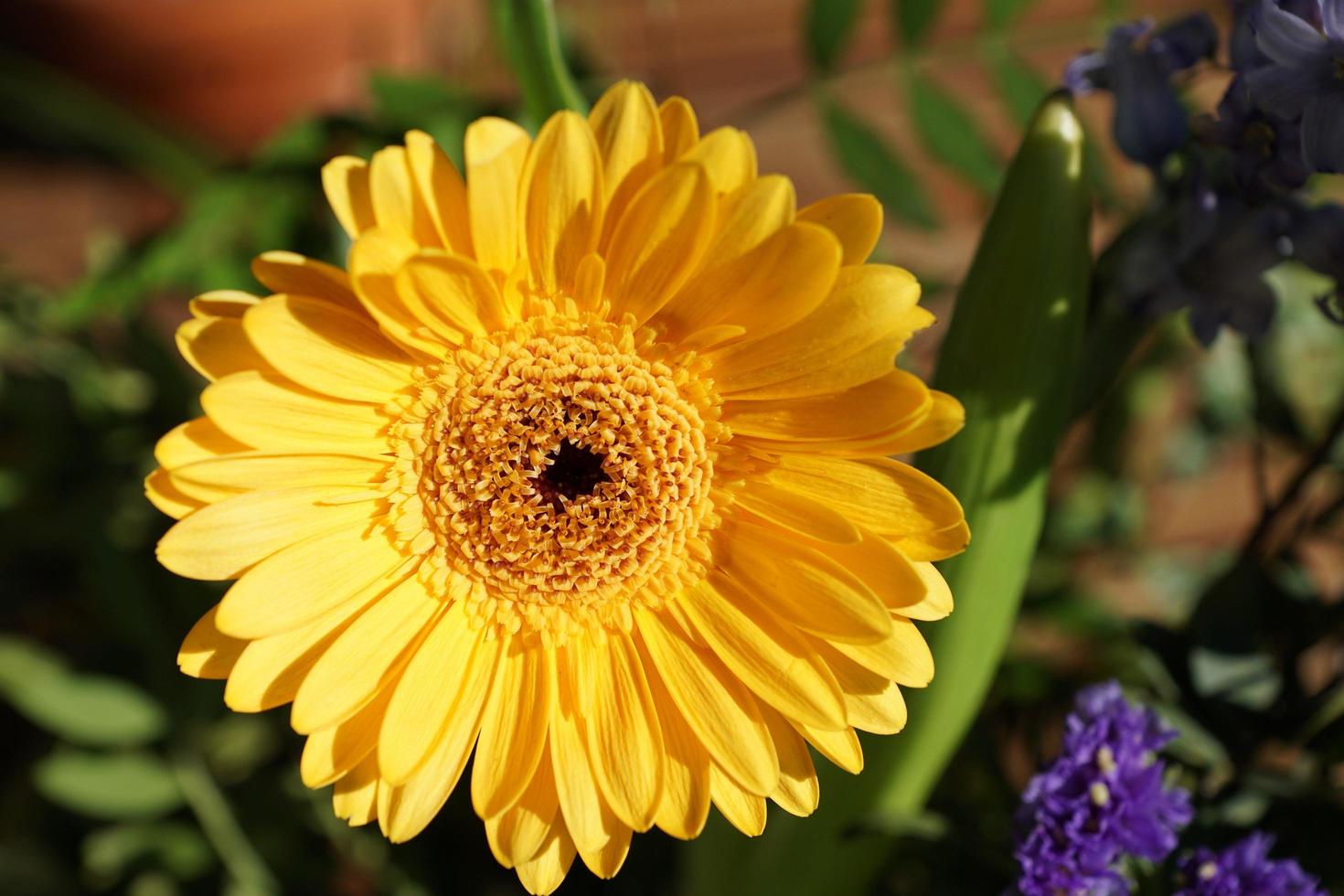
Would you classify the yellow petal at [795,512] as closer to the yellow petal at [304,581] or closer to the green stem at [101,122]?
the yellow petal at [304,581]

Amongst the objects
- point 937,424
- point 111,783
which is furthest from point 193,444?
point 111,783

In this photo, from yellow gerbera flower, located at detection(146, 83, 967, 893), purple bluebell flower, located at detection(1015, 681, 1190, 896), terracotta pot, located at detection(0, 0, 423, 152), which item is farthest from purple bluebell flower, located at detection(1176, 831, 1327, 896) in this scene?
terracotta pot, located at detection(0, 0, 423, 152)

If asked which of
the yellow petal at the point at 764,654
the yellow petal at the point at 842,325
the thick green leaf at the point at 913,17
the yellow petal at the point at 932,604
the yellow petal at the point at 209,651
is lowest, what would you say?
the yellow petal at the point at 764,654

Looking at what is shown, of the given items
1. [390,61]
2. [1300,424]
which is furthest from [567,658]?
[390,61]

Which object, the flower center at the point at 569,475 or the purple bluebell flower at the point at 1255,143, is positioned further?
the flower center at the point at 569,475

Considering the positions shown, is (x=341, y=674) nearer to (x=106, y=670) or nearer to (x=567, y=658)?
(x=567, y=658)

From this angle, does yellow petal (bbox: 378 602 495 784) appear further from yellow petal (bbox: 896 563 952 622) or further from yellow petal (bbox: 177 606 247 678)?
yellow petal (bbox: 896 563 952 622)

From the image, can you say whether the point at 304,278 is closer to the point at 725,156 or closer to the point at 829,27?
the point at 725,156

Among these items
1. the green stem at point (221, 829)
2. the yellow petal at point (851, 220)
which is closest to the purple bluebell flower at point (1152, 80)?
the yellow petal at point (851, 220)
